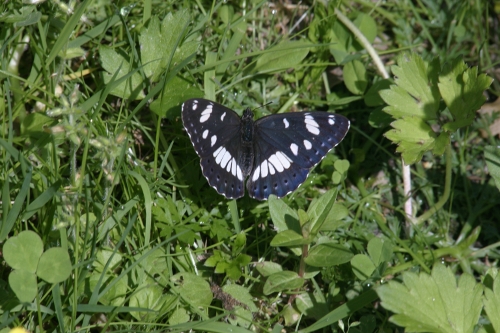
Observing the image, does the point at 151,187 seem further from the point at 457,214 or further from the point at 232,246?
the point at 457,214

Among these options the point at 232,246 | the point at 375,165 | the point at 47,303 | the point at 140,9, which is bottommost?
the point at 47,303

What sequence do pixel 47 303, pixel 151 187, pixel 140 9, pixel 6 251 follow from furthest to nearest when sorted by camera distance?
pixel 140 9 < pixel 151 187 < pixel 47 303 < pixel 6 251

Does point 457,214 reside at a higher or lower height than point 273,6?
lower

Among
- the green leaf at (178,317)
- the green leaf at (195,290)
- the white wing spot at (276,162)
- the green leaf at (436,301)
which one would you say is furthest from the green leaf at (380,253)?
the green leaf at (178,317)

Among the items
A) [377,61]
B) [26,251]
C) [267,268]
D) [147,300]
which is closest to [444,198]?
[377,61]

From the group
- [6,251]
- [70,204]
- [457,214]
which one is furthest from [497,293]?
[6,251]

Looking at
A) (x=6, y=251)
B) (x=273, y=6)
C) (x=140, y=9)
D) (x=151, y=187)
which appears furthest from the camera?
(x=273, y=6)

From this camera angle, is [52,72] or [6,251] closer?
[6,251]
